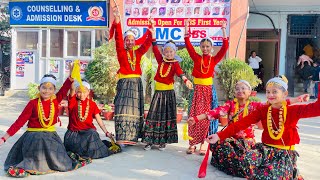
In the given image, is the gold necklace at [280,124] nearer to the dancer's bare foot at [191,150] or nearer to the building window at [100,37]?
the dancer's bare foot at [191,150]

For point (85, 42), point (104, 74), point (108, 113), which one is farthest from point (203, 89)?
point (85, 42)

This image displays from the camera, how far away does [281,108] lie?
393cm

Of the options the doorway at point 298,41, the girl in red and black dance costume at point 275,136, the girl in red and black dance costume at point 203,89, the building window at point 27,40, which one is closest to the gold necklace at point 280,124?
the girl in red and black dance costume at point 275,136

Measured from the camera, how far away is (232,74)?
9570 mm

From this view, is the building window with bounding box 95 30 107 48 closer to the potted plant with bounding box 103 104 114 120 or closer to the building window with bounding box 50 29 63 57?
the building window with bounding box 50 29 63 57

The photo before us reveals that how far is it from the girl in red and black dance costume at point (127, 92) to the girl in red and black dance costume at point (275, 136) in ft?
6.49

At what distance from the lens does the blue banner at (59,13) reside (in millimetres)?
12219

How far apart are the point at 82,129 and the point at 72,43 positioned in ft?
26.0

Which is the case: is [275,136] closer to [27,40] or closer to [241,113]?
[241,113]

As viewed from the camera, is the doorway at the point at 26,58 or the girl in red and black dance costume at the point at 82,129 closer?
the girl in red and black dance costume at the point at 82,129

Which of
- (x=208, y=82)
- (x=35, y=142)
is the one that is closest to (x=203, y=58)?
(x=208, y=82)

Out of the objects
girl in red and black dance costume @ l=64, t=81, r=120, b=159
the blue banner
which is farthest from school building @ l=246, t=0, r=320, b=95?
girl in red and black dance costume @ l=64, t=81, r=120, b=159

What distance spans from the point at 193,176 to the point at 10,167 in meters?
2.12

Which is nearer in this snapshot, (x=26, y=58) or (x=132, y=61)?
(x=132, y=61)
